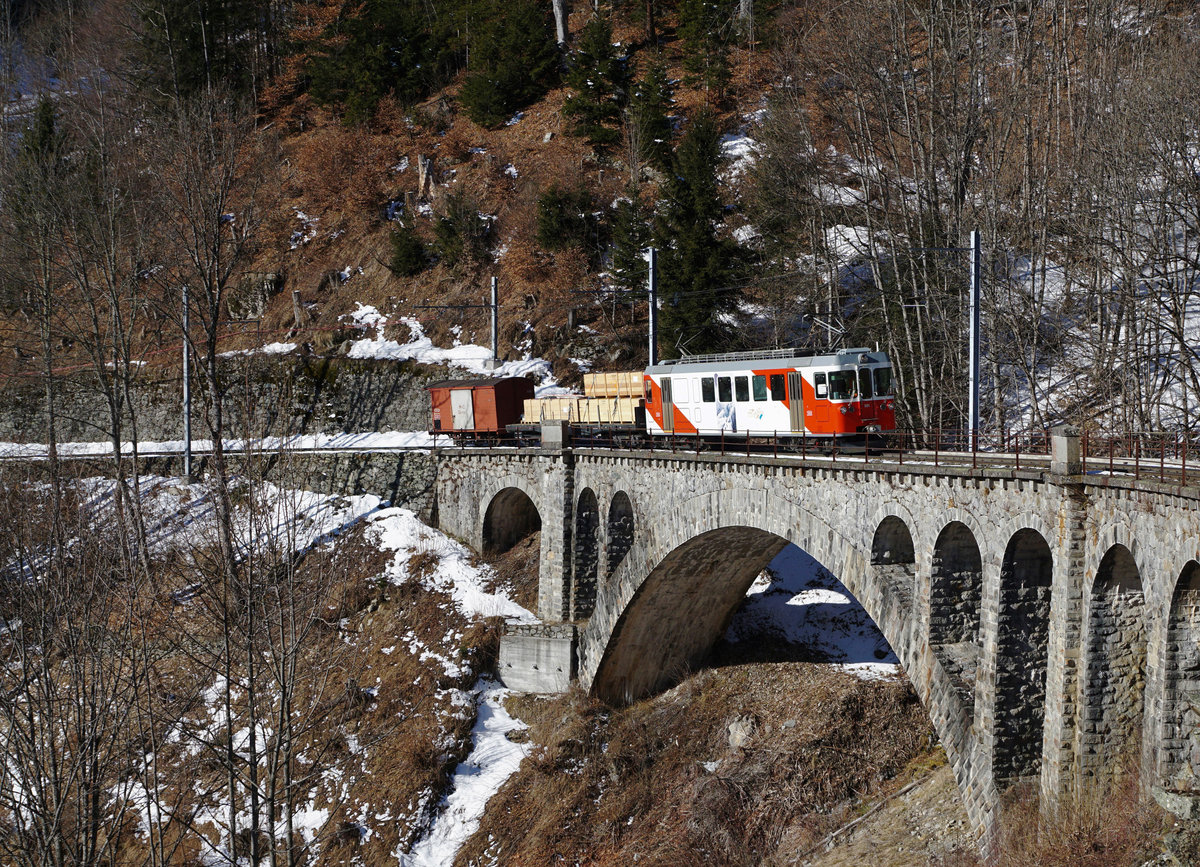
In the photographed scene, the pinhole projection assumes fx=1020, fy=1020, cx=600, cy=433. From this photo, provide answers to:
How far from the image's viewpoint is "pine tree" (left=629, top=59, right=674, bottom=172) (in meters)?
50.8

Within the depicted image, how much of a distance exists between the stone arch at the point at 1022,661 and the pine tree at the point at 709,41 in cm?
4642

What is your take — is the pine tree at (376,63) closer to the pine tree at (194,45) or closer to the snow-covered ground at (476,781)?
the pine tree at (194,45)

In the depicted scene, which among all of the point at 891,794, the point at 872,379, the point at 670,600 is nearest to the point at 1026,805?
the point at 891,794

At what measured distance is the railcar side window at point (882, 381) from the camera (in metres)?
23.2

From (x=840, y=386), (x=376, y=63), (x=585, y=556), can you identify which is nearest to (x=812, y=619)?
(x=585, y=556)

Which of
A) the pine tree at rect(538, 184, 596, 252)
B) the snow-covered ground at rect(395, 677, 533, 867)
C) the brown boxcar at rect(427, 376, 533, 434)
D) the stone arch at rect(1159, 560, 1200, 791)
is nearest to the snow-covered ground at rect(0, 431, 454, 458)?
the brown boxcar at rect(427, 376, 533, 434)

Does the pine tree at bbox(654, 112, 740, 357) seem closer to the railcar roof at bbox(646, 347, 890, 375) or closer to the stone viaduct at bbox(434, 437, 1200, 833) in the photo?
the railcar roof at bbox(646, 347, 890, 375)

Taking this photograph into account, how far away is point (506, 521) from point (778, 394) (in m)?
14.4

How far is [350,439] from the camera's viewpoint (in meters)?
44.2

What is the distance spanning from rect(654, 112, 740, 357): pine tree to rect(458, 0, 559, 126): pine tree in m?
24.1

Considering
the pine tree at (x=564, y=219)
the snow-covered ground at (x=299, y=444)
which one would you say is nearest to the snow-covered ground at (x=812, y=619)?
the snow-covered ground at (x=299, y=444)

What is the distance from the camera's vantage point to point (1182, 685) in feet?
41.1

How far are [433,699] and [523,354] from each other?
2016cm

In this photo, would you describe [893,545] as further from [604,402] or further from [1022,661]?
[604,402]
